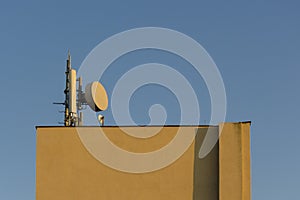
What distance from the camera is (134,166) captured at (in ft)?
88.1

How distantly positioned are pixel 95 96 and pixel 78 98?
1.09 metres

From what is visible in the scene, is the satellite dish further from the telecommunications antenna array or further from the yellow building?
the yellow building

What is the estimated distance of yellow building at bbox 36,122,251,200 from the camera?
85.6ft

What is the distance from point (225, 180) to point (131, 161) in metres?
3.84

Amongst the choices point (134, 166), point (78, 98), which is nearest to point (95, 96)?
point (78, 98)

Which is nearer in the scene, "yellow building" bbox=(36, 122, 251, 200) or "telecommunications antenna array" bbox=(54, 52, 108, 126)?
"yellow building" bbox=(36, 122, 251, 200)

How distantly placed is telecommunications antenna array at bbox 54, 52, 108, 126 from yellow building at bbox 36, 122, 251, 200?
7.47ft

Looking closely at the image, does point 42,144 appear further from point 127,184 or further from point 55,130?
point 127,184

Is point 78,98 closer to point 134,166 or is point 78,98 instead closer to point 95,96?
point 95,96

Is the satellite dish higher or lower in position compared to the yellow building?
higher

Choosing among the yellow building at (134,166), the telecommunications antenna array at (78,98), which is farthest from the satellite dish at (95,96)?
the yellow building at (134,166)

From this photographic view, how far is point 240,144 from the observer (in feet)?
85.2

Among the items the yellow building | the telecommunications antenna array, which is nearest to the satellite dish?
the telecommunications antenna array

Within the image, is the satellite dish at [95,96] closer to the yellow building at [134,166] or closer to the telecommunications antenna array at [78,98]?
the telecommunications antenna array at [78,98]
